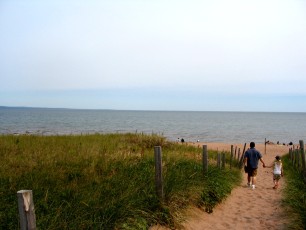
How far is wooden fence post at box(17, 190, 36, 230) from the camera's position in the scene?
346 centimetres

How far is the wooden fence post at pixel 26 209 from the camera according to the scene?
136 inches

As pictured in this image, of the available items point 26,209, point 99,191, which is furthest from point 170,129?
point 26,209

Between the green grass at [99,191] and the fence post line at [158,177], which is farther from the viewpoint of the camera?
the fence post line at [158,177]

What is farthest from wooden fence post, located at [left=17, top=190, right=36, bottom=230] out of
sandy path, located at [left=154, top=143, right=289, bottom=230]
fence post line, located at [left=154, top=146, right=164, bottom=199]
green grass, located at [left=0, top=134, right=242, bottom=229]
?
sandy path, located at [left=154, top=143, right=289, bottom=230]

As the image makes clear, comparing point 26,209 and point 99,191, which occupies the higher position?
point 26,209

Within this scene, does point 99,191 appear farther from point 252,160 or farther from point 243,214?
point 252,160

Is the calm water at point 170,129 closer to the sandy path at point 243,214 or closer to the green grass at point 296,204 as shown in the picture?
the sandy path at point 243,214

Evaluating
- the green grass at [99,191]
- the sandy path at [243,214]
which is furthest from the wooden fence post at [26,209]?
the sandy path at [243,214]

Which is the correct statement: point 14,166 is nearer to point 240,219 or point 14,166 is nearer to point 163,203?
point 163,203

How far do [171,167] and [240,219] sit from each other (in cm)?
229

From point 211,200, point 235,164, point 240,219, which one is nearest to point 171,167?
point 211,200

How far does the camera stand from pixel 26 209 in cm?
352

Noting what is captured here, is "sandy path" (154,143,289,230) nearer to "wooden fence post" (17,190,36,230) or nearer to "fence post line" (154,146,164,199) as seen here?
"fence post line" (154,146,164,199)

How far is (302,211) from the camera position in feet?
22.5
